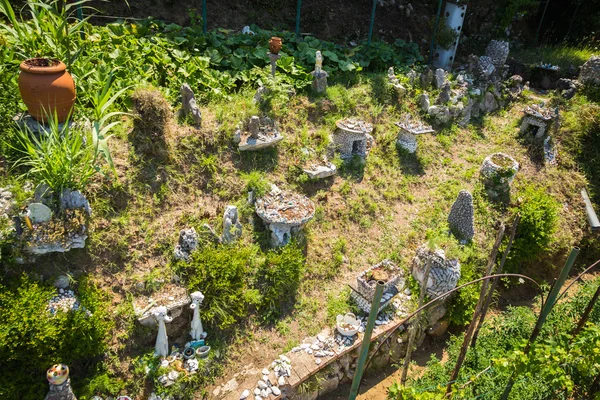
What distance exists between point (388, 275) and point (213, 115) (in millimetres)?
3741

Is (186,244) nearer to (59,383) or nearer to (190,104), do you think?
(59,383)

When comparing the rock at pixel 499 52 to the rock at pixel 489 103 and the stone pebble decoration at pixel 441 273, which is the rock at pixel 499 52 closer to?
the rock at pixel 489 103

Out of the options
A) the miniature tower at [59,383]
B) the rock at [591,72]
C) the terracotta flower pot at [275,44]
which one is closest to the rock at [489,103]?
the rock at [591,72]

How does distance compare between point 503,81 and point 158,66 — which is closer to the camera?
point 158,66

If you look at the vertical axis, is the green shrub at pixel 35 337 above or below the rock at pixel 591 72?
below

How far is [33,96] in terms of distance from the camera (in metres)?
5.48

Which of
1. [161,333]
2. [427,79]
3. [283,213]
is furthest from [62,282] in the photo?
[427,79]

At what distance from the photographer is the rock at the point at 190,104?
270 inches

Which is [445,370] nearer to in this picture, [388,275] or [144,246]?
[388,275]

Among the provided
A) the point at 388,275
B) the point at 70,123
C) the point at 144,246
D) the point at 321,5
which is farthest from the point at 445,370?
the point at 321,5

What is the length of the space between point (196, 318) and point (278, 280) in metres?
1.25

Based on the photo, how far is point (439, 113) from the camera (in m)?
9.59

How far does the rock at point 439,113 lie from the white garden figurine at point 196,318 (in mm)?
6469

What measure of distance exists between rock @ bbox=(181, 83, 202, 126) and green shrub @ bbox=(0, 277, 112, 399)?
3.21 meters
